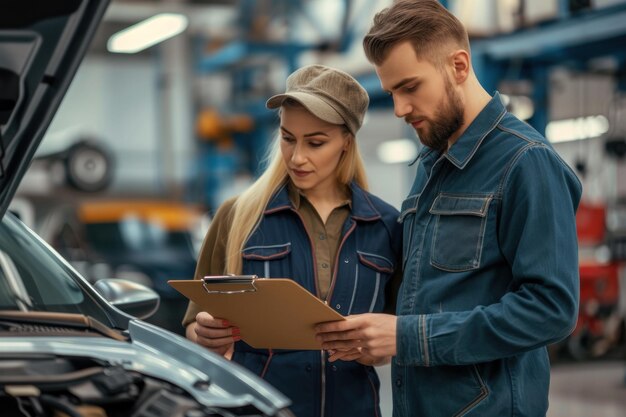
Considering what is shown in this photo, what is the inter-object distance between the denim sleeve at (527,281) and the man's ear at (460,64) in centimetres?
21

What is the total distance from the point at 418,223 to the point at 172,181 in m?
17.6

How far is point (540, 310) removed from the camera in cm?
185

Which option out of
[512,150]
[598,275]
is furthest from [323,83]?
[598,275]

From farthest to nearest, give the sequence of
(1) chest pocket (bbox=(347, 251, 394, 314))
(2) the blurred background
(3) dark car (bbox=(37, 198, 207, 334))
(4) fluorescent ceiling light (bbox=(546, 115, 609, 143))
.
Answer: (4) fluorescent ceiling light (bbox=(546, 115, 609, 143))
(3) dark car (bbox=(37, 198, 207, 334))
(2) the blurred background
(1) chest pocket (bbox=(347, 251, 394, 314))

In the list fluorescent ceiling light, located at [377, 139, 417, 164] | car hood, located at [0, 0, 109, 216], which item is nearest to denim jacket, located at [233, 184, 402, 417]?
car hood, located at [0, 0, 109, 216]

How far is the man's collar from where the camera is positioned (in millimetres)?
2027

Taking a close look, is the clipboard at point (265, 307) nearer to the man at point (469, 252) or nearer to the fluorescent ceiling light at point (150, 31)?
the man at point (469, 252)

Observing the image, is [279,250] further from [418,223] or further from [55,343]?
[55,343]

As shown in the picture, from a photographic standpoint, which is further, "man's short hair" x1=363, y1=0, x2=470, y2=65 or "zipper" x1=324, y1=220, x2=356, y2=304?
"zipper" x1=324, y1=220, x2=356, y2=304

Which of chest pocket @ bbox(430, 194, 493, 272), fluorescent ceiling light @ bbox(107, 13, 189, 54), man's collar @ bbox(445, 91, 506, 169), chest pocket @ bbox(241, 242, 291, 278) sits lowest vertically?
chest pocket @ bbox(241, 242, 291, 278)

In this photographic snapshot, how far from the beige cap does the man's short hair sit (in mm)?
273

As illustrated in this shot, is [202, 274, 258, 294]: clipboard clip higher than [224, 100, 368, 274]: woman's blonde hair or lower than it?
lower

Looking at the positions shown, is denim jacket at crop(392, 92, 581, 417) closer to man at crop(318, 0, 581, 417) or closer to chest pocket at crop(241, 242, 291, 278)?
man at crop(318, 0, 581, 417)

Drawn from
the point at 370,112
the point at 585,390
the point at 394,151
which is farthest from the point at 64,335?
the point at 394,151
